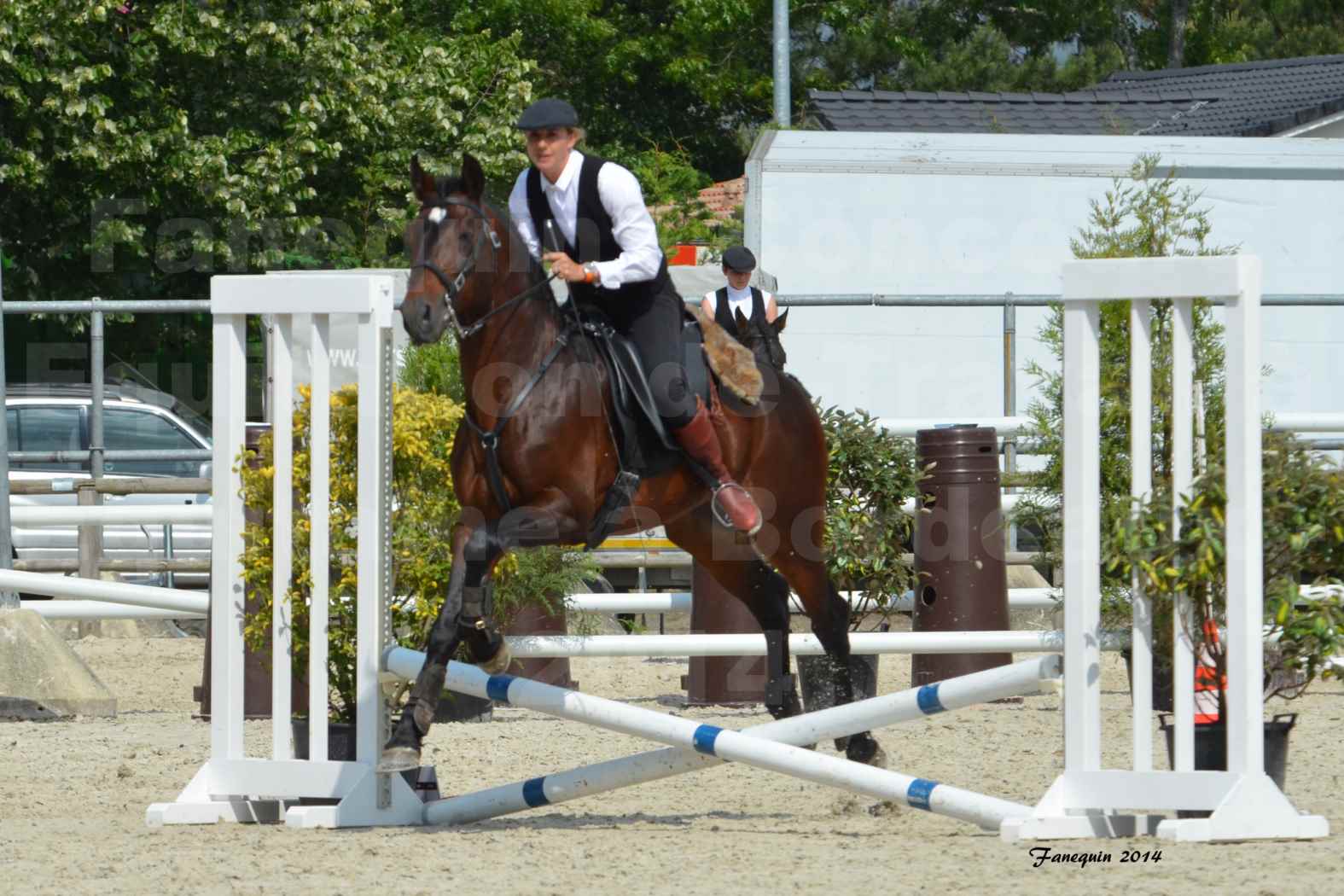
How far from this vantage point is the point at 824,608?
6.69 metres

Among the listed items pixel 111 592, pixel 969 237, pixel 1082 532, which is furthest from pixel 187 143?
pixel 1082 532

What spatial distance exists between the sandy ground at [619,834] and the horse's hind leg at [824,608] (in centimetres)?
37

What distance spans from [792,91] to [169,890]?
88.7 feet

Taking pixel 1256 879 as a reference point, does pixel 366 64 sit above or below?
above

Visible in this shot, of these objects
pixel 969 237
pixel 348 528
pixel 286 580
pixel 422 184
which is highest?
pixel 969 237

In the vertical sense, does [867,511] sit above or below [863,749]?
above

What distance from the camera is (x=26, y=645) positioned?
793cm

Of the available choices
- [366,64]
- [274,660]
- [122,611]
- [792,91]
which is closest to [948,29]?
[792,91]

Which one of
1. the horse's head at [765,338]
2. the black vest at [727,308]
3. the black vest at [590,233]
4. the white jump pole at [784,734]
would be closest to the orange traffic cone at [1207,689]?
the white jump pole at [784,734]

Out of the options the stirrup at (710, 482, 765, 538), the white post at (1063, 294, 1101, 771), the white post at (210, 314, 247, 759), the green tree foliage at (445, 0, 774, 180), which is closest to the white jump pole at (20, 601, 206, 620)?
the white post at (210, 314, 247, 759)

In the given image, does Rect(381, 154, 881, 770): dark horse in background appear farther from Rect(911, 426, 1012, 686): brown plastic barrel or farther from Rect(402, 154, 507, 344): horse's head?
Rect(911, 426, 1012, 686): brown plastic barrel

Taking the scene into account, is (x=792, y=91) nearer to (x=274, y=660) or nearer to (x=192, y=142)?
(x=192, y=142)

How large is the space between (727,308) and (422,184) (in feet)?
11.3

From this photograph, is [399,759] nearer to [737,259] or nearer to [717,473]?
[717,473]
